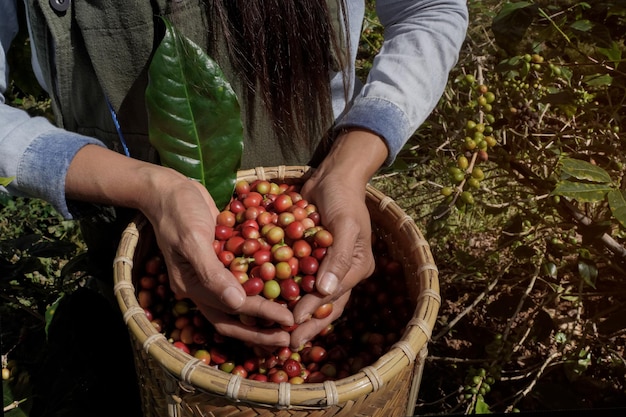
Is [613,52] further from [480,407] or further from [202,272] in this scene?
[202,272]

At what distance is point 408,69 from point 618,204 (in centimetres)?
53

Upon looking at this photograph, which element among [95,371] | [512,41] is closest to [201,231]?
[95,371]

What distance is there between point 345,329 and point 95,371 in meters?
0.76

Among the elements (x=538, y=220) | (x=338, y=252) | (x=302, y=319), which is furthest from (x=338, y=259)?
(x=538, y=220)

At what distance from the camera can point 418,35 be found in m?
1.38

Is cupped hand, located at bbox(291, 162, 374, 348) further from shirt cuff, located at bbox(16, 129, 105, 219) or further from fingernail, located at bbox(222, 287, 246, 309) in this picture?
shirt cuff, located at bbox(16, 129, 105, 219)

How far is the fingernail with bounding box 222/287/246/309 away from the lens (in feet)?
3.43

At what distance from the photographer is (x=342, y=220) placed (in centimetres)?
117

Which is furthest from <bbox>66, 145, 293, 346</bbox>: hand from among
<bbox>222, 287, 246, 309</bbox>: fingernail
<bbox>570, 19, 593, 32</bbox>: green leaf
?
<bbox>570, 19, 593, 32</bbox>: green leaf

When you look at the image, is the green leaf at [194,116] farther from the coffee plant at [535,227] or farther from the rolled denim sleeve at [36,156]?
the coffee plant at [535,227]

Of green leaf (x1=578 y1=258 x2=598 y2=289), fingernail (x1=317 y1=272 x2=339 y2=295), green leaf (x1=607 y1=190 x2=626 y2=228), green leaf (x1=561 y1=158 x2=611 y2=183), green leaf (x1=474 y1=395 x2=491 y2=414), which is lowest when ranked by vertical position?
green leaf (x1=474 y1=395 x2=491 y2=414)

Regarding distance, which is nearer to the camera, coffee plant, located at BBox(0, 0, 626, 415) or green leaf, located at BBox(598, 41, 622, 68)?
green leaf, located at BBox(598, 41, 622, 68)

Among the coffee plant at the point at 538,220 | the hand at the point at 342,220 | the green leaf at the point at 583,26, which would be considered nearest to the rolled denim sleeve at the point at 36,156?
the hand at the point at 342,220

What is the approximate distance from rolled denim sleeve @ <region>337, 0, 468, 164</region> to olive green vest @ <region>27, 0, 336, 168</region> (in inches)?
10.3
